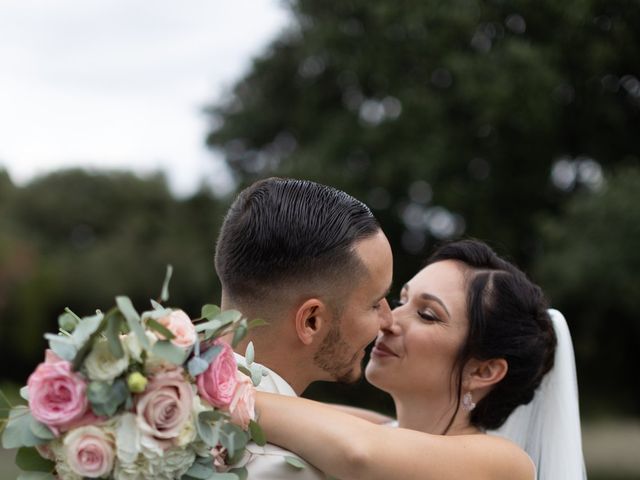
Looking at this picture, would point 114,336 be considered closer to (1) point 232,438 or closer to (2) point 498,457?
(1) point 232,438

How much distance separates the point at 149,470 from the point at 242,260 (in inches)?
30.7

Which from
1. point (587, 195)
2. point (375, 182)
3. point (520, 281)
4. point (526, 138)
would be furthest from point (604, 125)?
point (520, 281)

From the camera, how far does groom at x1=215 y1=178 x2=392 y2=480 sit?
10.0ft

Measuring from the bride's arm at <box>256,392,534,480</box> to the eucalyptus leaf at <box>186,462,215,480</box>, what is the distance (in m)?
0.33

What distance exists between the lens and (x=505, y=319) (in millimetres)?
4238

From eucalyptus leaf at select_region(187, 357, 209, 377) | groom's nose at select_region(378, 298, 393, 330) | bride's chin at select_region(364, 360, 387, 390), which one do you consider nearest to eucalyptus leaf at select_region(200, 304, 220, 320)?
eucalyptus leaf at select_region(187, 357, 209, 377)

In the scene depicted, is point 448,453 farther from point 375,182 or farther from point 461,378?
point 375,182

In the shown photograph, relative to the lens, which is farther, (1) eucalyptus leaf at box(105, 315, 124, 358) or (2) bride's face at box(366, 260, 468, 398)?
(2) bride's face at box(366, 260, 468, 398)

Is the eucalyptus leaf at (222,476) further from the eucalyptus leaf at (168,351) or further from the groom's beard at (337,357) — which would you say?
the groom's beard at (337,357)

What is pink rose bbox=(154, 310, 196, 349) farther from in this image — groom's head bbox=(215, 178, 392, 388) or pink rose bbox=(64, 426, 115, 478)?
groom's head bbox=(215, 178, 392, 388)

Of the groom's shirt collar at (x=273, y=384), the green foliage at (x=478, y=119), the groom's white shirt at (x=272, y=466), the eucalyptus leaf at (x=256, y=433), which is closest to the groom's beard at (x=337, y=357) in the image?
the groom's shirt collar at (x=273, y=384)

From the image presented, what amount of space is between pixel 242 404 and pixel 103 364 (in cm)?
46

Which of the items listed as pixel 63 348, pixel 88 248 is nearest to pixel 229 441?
pixel 63 348

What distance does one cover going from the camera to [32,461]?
2.72 meters
